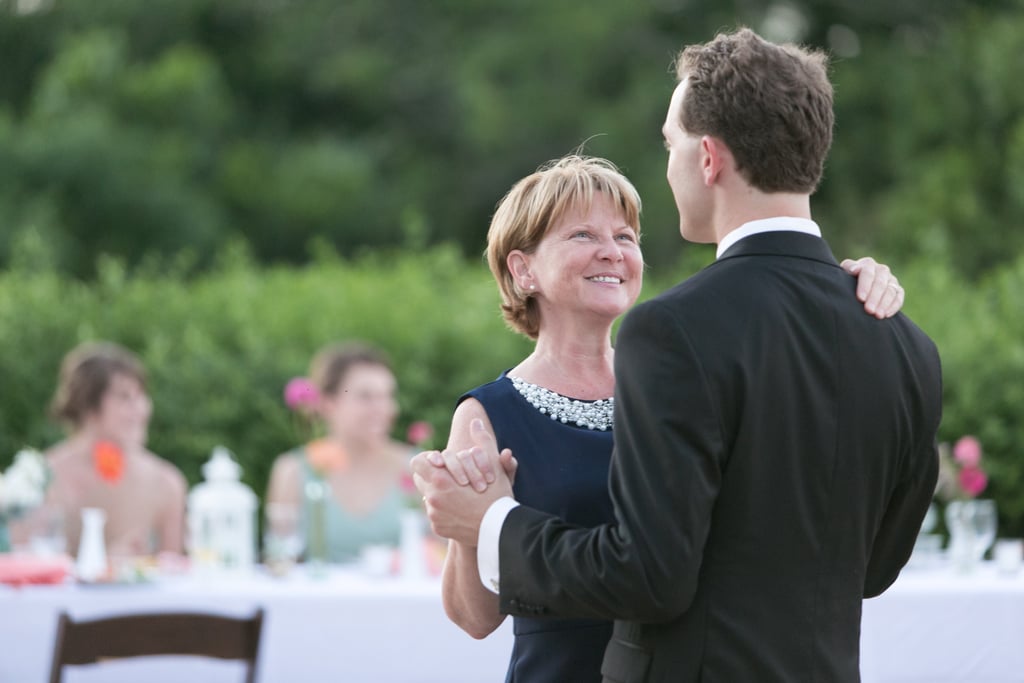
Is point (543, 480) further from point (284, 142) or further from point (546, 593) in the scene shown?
point (284, 142)

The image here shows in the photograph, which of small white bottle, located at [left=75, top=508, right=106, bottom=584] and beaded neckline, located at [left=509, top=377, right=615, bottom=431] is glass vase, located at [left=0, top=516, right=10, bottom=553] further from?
beaded neckline, located at [left=509, top=377, right=615, bottom=431]

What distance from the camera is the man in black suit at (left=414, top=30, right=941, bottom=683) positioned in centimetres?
204

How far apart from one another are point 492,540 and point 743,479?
44 centimetres

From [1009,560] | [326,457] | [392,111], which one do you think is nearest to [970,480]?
[1009,560]

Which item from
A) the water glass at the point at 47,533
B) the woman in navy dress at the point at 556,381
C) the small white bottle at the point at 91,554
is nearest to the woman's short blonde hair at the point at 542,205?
the woman in navy dress at the point at 556,381

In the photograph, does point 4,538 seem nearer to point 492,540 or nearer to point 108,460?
point 108,460

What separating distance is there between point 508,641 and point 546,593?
2.12 metres

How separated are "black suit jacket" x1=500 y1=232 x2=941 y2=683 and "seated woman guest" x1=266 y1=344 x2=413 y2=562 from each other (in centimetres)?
371

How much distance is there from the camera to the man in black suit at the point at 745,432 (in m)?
2.04

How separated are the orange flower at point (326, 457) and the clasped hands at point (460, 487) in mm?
3471

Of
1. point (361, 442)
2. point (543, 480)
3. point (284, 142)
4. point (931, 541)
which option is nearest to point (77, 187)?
point (284, 142)

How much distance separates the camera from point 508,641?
13.9 ft

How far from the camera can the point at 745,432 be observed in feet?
6.82

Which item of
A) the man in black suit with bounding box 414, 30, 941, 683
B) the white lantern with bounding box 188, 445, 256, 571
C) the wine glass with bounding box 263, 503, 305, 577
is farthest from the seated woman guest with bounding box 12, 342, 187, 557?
the man in black suit with bounding box 414, 30, 941, 683
